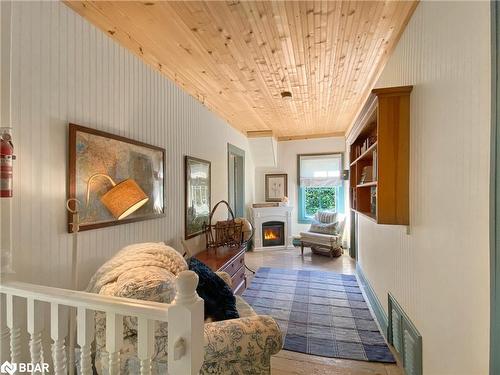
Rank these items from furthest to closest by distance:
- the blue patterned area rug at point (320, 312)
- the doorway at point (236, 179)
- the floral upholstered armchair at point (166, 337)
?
the doorway at point (236, 179) < the blue patterned area rug at point (320, 312) < the floral upholstered armchair at point (166, 337)

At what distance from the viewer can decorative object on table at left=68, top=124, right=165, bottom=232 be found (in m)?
1.61

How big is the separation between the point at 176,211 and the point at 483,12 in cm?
271

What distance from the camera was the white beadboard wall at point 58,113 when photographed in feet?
4.39

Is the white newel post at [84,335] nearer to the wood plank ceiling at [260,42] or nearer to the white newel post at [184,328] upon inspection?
the white newel post at [184,328]

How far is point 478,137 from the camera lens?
3.38ft

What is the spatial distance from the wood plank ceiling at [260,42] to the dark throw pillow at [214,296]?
5.99 feet

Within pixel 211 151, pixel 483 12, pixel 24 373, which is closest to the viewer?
pixel 483 12

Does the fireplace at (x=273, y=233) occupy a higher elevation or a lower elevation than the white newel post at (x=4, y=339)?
lower

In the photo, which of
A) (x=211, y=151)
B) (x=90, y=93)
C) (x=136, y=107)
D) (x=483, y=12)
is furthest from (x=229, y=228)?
(x=483, y=12)

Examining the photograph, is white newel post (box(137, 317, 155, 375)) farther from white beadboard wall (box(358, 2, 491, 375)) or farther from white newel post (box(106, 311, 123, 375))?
white beadboard wall (box(358, 2, 491, 375))

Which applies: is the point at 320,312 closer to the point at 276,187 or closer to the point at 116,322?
the point at 116,322

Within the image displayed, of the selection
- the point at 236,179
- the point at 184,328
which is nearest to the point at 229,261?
the point at 184,328

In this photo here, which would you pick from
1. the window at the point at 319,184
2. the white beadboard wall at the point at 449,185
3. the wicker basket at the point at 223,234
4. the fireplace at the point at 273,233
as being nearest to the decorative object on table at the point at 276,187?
the window at the point at 319,184
